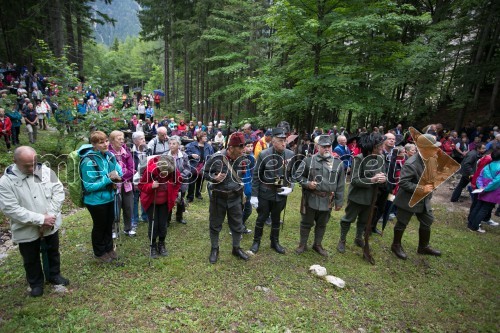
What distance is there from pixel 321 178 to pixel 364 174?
953 millimetres

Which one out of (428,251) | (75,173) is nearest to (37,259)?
(75,173)

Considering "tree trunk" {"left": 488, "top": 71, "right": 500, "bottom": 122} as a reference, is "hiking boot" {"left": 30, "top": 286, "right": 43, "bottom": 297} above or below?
below

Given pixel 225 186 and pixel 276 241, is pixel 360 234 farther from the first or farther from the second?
pixel 225 186

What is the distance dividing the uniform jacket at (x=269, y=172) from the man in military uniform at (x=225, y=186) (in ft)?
1.22

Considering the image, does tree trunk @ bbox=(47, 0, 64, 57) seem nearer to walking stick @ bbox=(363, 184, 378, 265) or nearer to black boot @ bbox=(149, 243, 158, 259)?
black boot @ bbox=(149, 243, 158, 259)

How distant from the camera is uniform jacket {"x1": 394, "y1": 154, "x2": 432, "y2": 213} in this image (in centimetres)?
544

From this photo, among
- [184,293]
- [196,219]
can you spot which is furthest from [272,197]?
[196,219]

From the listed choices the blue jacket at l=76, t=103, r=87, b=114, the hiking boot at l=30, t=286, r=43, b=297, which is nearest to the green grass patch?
the hiking boot at l=30, t=286, r=43, b=297

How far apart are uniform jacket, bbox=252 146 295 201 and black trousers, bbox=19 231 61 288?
335 centimetres

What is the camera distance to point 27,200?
367cm

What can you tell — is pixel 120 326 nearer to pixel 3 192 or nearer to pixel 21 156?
pixel 3 192

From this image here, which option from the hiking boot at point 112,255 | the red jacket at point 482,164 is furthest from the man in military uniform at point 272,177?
the red jacket at point 482,164

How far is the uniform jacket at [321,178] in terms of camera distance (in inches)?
207

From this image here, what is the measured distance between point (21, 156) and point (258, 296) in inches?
152
